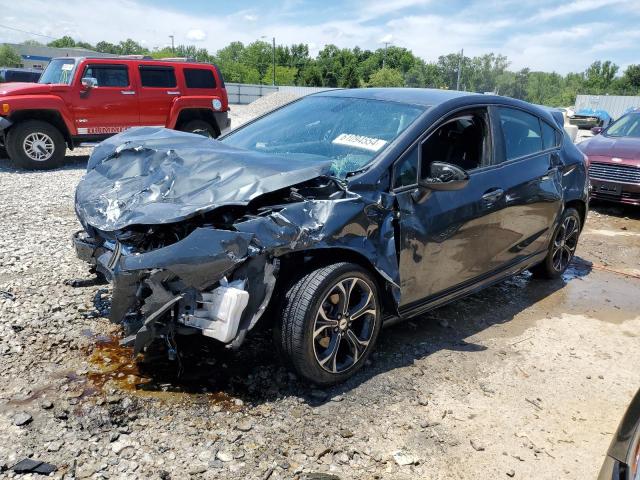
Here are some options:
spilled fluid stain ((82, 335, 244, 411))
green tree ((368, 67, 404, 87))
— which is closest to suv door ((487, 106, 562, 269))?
spilled fluid stain ((82, 335, 244, 411))

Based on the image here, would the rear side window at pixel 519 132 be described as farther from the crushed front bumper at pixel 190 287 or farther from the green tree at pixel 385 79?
the green tree at pixel 385 79

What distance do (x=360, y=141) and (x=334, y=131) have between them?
0.32m

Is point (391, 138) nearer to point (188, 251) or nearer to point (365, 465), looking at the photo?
point (188, 251)

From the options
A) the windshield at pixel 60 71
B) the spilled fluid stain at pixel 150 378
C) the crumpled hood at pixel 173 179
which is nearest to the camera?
the crumpled hood at pixel 173 179

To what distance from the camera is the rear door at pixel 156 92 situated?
1089 centimetres

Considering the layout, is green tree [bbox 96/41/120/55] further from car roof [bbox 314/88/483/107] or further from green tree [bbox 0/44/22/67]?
car roof [bbox 314/88/483/107]

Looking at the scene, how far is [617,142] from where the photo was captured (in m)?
8.95

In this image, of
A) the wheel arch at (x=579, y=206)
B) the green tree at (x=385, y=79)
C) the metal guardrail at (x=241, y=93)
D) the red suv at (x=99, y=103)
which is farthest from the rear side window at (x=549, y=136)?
the green tree at (x=385, y=79)

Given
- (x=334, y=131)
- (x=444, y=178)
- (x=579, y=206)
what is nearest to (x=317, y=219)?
(x=444, y=178)

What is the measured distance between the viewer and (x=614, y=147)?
8773mm

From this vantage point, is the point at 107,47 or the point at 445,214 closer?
the point at 445,214

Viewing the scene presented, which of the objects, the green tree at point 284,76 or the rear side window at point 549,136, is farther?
the green tree at point 284,76

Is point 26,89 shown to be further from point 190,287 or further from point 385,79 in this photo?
A: point 385,79

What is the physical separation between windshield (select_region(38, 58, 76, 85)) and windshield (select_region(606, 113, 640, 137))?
1010 cm
